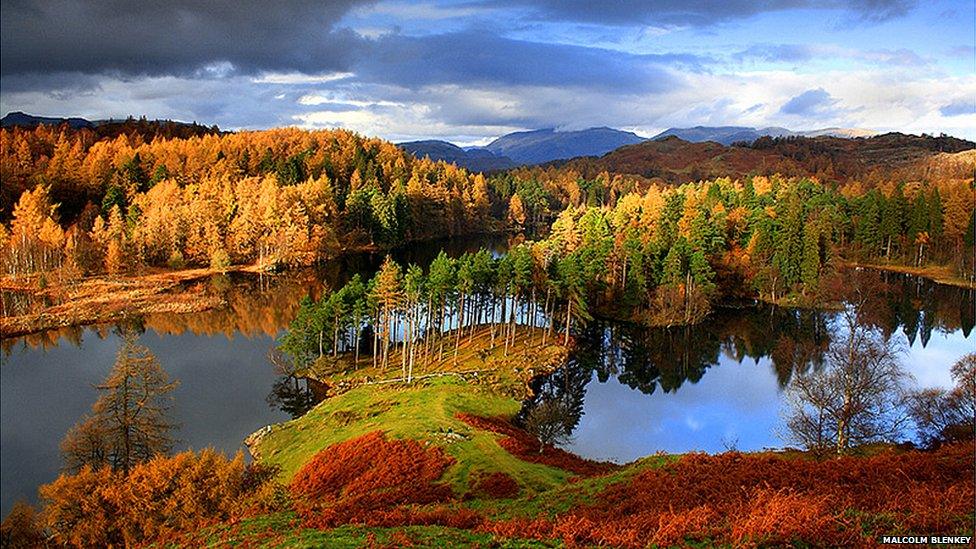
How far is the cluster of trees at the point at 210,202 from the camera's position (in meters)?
40.8

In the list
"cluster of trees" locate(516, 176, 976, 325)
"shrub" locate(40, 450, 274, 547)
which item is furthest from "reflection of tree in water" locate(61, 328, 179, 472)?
"cluster of trees" locate(516, 176, 976, 325)

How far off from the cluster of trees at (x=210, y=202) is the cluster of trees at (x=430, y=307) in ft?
54.5

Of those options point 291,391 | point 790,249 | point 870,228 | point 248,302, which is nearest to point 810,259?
point 790,249

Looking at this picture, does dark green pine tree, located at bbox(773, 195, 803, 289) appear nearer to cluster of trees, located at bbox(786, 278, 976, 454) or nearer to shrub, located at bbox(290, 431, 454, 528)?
cluster of trees, located at bbox(786, 278, 976, 454)

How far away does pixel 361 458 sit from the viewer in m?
29.6

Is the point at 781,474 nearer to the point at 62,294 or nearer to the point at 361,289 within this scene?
the point at 361,289

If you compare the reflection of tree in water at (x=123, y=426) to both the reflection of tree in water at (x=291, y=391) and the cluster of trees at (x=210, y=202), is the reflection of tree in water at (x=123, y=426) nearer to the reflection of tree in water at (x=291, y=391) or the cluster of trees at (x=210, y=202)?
the cluster of trees at (x=210, y=202)

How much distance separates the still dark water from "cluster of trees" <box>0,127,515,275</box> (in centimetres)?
695

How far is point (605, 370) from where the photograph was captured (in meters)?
51.8

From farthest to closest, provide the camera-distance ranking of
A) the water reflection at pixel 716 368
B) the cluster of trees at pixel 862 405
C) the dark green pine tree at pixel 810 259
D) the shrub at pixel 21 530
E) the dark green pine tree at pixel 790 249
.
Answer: the dark green pine tree at pixel 790 249
the dark green pine tree at pixel 810 259
the water reflection at pixel 716 368
the cluster of trees at pixel 862 405
the shrub at pixel 21 530

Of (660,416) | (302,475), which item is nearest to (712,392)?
(660,416)

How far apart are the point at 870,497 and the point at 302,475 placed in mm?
22904

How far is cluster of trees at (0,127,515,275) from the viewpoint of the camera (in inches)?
1607

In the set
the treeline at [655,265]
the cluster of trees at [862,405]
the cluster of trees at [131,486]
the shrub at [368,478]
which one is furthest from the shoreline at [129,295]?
the cluster of trees at [862,405]
